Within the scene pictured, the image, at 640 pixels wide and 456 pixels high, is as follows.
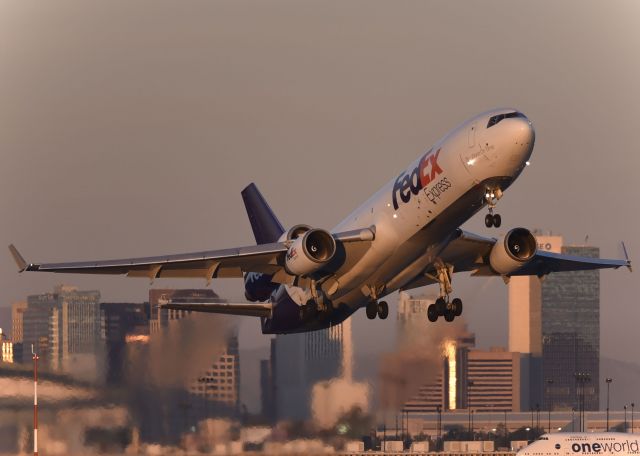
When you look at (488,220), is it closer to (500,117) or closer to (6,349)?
(500,117)

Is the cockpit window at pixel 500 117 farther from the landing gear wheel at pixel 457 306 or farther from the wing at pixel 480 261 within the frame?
the landing gear wheel at pixel 457 306

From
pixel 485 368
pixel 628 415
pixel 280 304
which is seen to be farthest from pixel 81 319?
pixel 485 368

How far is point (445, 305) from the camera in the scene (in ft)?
160

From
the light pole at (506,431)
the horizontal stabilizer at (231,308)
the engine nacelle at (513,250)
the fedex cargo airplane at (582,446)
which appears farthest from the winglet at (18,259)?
the light pole at (506,431)

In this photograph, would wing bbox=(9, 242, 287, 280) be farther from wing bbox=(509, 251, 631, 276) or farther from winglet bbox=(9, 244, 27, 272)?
wing bbox=(509, 251, 631, 276)

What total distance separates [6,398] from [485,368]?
10761 cm

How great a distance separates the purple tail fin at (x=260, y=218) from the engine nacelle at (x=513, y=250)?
10.6 meters

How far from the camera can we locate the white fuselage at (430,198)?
1681 inches

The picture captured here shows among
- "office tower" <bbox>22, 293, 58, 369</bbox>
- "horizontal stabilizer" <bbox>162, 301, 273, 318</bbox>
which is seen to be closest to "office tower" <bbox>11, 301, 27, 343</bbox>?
"office tower" <bbox>22, 293, 58, 369</bbox>

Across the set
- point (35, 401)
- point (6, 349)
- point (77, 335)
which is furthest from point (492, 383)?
point (35, 401)

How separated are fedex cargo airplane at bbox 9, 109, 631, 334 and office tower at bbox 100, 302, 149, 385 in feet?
21.1

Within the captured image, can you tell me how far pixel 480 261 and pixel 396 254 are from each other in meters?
5.51

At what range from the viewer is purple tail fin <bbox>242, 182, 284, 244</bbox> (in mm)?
57562

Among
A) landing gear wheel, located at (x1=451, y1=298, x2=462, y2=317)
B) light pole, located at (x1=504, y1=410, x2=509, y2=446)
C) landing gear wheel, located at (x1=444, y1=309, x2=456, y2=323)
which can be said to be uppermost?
landing gear wheel, located at (x1=451, y1=298, x2=462, y2=317)
